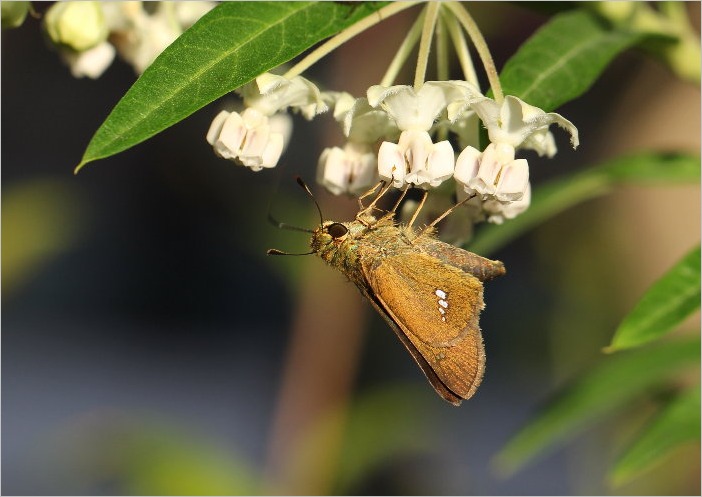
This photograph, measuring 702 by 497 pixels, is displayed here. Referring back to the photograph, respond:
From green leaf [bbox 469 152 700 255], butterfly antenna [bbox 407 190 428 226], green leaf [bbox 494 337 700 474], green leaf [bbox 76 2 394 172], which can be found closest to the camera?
green leaf [bbox 76 2 394 172]

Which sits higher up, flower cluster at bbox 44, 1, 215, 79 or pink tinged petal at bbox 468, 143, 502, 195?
flower cluster at bbox 44, 1, 215, 79

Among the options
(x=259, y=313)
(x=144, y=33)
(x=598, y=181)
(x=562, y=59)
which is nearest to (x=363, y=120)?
(x=562, y=59)

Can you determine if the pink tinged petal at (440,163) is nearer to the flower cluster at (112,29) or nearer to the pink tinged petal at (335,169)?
the pink tinged petal at (335,169)

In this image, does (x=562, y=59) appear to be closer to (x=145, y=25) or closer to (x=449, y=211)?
(x=449, y=211)

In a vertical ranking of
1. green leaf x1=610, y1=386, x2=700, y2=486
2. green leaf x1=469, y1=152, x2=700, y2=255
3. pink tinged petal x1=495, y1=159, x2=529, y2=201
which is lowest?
green leaf x1=610, y1=386, x2=700, y2=486

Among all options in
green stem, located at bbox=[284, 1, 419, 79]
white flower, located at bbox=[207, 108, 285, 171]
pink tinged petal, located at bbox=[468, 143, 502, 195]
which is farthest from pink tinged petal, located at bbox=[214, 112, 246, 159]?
pink tinged petal, located at bbox=[468, 143, 502, 195]

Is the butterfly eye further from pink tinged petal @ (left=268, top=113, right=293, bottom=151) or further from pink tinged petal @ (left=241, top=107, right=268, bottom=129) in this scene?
pink tinged petal @ (left=241, top=107, right=268, bottom=129)

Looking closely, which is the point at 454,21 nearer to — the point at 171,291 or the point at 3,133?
the point at 171,291

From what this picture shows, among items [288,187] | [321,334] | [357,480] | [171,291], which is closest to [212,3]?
[288,187]
